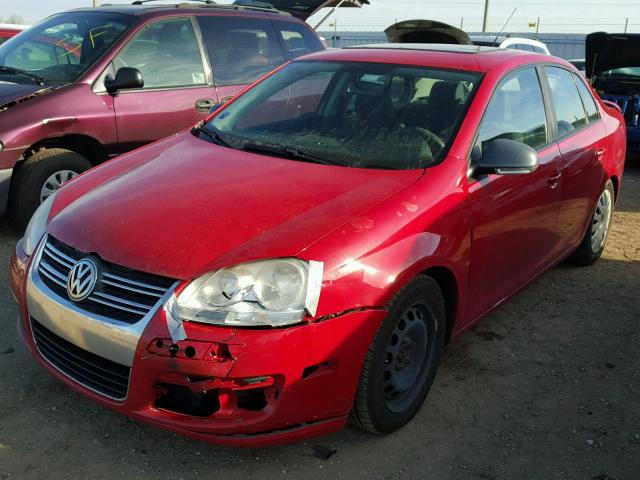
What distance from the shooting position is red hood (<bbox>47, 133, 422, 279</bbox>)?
2439mm

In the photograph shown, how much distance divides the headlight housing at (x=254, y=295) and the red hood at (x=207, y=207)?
5 centimetres

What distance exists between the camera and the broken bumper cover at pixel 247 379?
7.39 ft

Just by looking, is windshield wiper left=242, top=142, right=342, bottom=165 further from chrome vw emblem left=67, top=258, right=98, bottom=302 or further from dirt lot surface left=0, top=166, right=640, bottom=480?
dirt lot surface left=0, top=166, right=640, bottom=480

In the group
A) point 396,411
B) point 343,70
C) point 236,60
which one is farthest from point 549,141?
point 236,60

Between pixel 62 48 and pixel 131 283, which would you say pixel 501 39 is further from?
pixel 131 283

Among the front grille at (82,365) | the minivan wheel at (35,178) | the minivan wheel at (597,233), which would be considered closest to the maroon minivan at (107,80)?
the minivan wheel at (35,178)

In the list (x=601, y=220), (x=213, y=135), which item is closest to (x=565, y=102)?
(x=601, y=220)

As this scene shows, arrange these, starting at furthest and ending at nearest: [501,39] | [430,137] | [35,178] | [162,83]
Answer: [501,39], [162,83], [35,178], [430,137]

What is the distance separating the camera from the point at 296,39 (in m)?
6.49

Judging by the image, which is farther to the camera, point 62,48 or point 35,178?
point 62,48

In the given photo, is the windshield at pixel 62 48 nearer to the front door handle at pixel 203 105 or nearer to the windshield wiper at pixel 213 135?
the front door handle at pixel 203 105

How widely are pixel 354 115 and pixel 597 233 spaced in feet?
8.24

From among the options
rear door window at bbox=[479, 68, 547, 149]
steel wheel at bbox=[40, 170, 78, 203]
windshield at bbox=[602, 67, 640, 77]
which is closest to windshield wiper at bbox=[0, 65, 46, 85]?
steel wheel at bbox=[40, 170, 78, 203]

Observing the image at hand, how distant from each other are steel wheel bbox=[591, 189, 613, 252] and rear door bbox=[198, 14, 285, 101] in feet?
10.3
